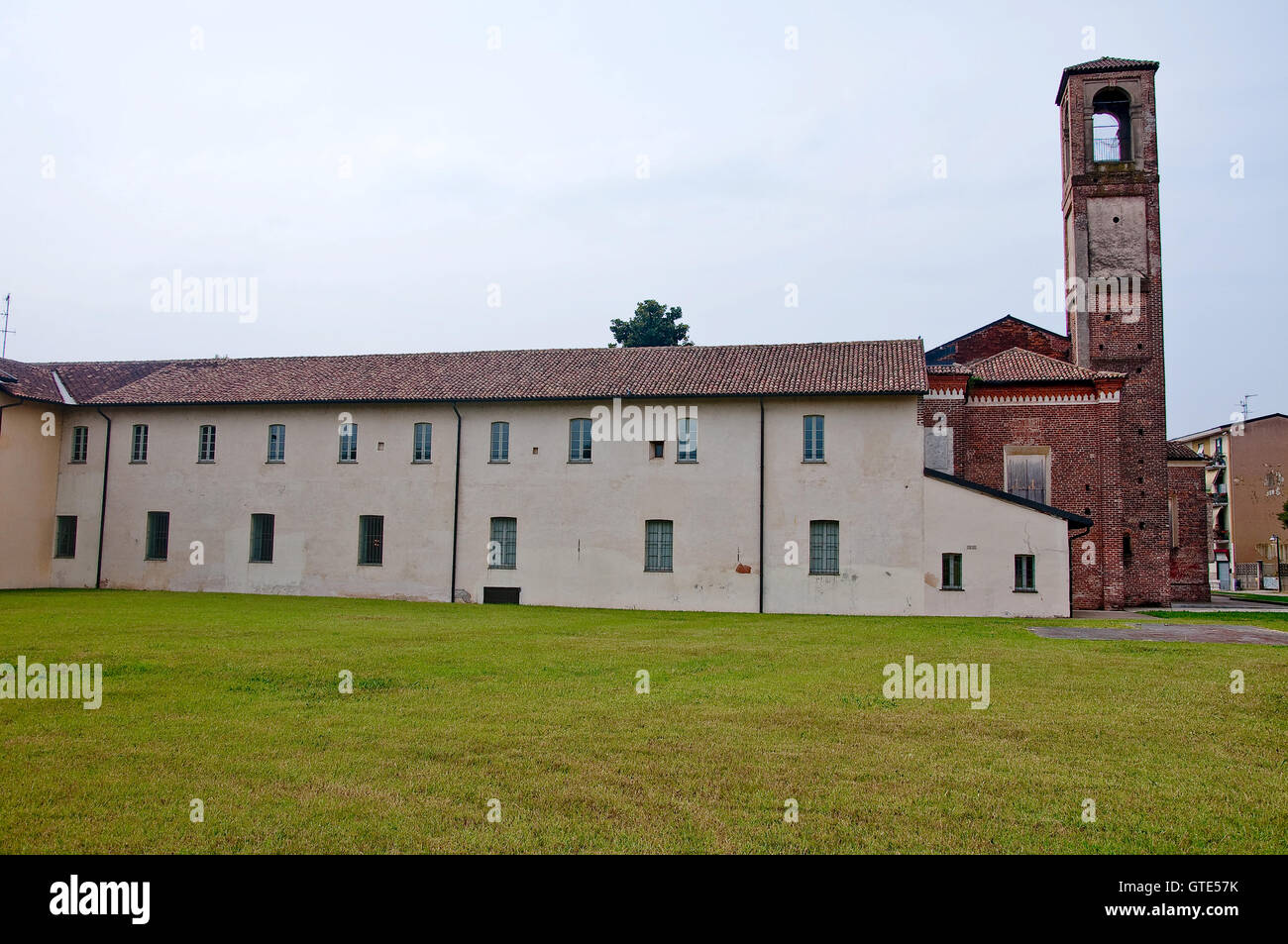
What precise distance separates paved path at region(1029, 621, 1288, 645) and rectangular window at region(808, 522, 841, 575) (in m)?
6.84

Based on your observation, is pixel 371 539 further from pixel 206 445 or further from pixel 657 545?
pixel 657 545

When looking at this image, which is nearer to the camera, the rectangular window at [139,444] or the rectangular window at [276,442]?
the rectangular window at [276,442]

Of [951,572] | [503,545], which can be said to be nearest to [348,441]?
[503,545]

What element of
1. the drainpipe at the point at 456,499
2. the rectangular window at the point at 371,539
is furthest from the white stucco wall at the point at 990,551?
the rectangular window at the point at 371,539

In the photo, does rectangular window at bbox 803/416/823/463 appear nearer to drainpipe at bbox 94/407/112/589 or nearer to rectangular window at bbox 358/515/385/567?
rectangular window at bbox 358/515/385/567

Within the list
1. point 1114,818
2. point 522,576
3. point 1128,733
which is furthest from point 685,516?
point 1114,818

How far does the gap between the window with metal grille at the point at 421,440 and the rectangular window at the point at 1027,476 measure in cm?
1960

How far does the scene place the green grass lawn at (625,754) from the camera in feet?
17.6

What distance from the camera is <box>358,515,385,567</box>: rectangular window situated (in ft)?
98.0

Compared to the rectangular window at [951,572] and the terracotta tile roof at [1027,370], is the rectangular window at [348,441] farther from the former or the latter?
the terracotta tile roof at [1027,370]

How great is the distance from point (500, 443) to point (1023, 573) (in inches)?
635
